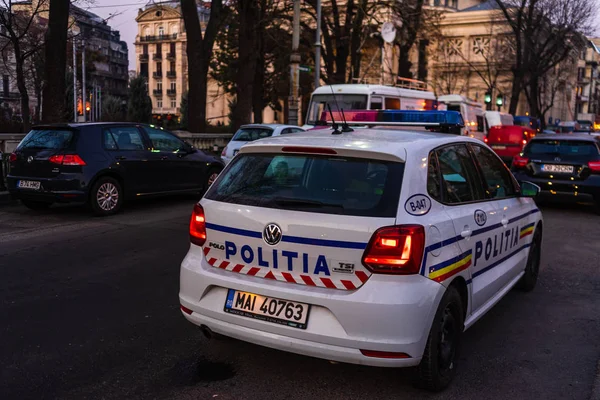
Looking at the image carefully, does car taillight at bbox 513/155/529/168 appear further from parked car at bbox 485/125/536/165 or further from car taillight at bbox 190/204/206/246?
parked car at bbox 485/125/536/165

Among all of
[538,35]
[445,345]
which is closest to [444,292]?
[445,345]

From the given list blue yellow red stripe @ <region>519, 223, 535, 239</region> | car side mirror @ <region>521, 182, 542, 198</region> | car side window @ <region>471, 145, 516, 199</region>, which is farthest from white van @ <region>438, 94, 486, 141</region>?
car side window @ <region>471, 145, 516, 199</region>

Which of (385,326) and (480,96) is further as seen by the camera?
(480,96)

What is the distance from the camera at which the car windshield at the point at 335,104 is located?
729 inches

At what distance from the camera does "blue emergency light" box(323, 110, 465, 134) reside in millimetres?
5535

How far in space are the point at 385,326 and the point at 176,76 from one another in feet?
344

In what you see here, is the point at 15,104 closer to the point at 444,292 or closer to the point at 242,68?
the point at 242,68

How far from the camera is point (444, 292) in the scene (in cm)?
367

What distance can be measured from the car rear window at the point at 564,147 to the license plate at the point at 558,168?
301 mm

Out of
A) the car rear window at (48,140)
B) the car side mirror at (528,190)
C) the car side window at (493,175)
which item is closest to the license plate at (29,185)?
the car rear window at (48,140)

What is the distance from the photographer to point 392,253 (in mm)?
3438

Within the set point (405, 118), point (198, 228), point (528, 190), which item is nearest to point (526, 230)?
point (528, 190)

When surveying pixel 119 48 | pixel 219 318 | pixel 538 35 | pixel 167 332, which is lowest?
pixel 167 332

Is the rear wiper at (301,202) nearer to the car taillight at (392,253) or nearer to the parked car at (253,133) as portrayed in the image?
the car taillight at (392,253)
